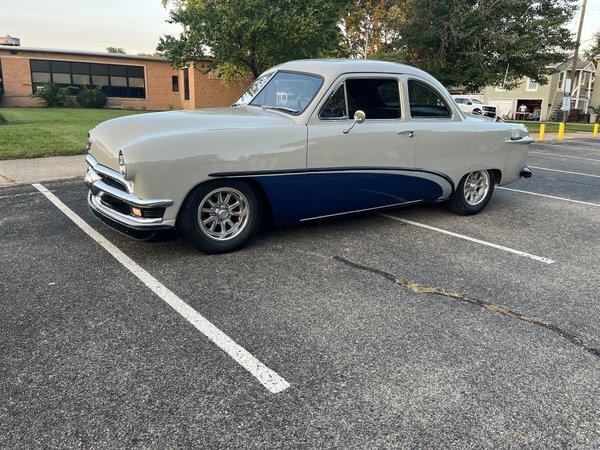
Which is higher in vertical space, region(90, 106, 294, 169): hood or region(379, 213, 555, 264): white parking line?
region(90, 106, 294, 169): hood

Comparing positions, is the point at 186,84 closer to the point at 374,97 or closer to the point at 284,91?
the point at 284,91

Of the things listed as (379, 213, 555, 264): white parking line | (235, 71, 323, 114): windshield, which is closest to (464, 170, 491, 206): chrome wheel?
(379, 213, 555, 264): white parking line

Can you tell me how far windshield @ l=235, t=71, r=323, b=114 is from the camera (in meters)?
4.98

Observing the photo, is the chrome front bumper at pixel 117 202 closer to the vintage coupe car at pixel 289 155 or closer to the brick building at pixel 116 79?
the vintage coupe car at pixel 289 155

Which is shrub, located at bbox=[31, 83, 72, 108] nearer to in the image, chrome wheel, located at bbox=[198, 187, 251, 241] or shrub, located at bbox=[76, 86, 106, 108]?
shrub, located at bbox=[76, 86, 106, 108]

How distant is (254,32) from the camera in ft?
63.0

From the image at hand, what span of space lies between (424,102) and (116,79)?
108 ft

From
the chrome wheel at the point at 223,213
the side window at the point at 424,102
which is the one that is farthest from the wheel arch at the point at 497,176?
the chrome wheel at the point at 223,213

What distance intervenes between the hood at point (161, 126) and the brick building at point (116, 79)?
89.6 ft

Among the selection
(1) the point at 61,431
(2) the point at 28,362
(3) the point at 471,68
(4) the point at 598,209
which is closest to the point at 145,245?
(2) the point at 28,362

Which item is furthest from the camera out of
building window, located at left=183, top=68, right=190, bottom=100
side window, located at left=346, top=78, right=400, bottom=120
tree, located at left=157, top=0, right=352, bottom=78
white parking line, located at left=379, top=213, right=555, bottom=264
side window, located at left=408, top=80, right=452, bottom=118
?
building window, located at left=183, top=68, right=190, bottom=100

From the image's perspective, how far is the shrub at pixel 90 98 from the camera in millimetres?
31406

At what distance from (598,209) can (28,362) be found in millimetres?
7484

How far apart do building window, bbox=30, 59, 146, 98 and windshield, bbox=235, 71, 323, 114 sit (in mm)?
31695
